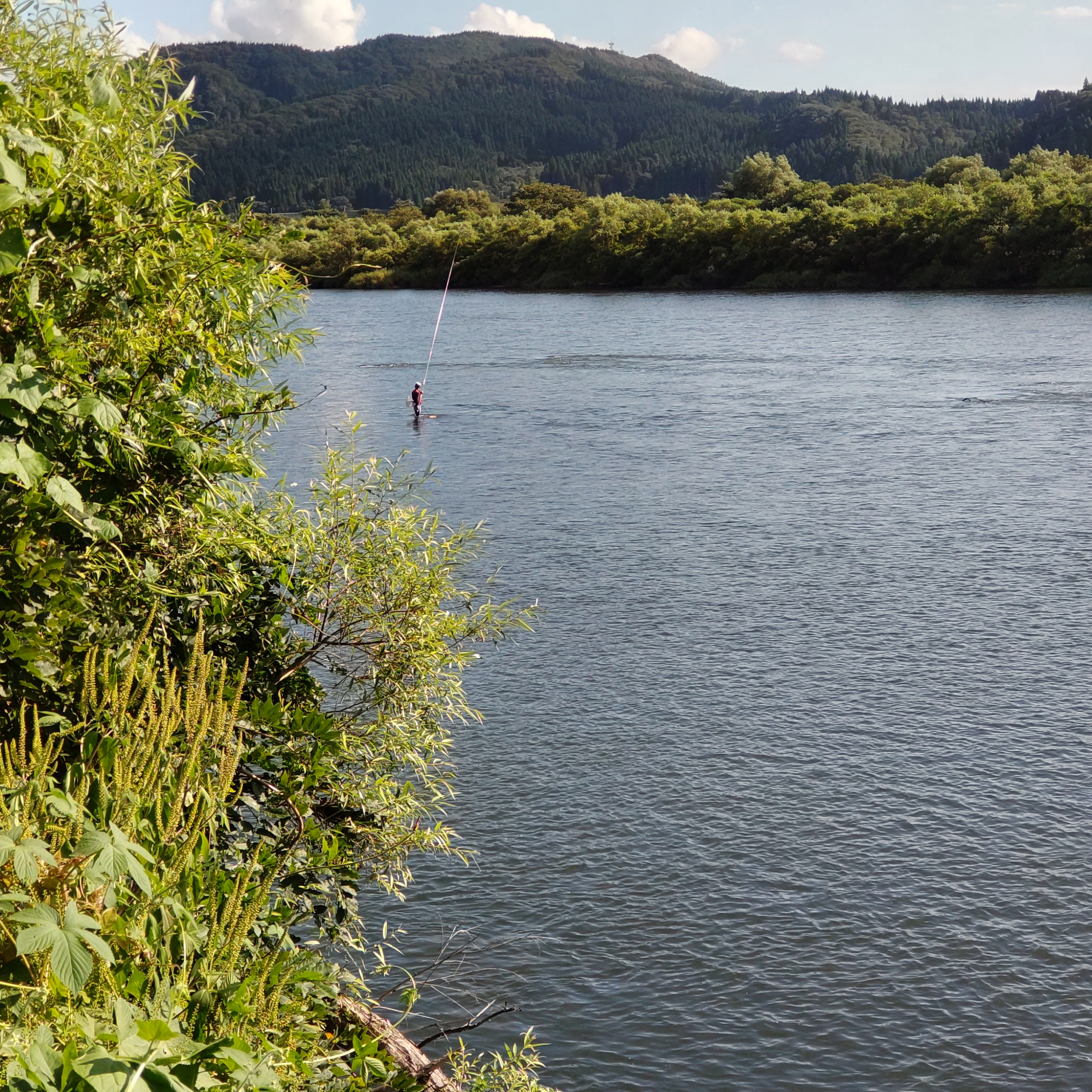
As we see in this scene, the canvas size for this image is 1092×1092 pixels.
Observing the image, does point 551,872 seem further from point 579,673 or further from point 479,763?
point 579,673

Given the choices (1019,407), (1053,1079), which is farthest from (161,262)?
(1019,407)

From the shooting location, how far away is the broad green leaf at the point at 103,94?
5.99 meters

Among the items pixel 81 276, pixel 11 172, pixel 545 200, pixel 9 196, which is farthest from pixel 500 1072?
pixel 545 200

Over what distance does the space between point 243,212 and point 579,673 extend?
13.0 metres

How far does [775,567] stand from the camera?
25.0m

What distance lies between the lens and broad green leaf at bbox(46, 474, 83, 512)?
19.4 feet

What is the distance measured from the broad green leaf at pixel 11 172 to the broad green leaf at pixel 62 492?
4.57ft

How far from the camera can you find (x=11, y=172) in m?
5.25

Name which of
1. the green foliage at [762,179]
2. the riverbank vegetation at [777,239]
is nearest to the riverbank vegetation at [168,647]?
the riverbank vegetation at [777,239]

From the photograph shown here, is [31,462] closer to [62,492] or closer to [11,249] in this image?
[62,492]

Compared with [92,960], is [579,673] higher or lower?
lower

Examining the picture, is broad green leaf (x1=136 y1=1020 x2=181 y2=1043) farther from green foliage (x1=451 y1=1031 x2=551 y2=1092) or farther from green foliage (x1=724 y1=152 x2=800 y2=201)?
green foliage (x1=724 y1=152 x2=800 y2=201)

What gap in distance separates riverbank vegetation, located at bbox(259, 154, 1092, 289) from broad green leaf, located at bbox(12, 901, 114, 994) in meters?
60.2

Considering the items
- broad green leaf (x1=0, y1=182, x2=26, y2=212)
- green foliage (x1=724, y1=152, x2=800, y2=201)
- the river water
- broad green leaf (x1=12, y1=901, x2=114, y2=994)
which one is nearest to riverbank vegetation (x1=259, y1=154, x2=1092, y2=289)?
green foliage (x1=724, y1=152, x2=800, y2=201)
